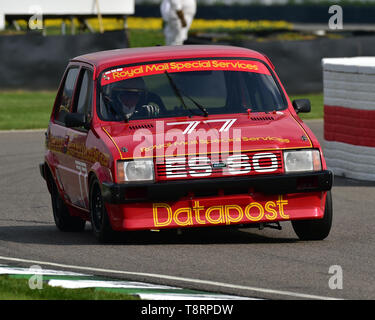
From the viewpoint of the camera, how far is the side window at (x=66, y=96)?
11.5m

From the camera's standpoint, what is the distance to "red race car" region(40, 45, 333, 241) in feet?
31.2

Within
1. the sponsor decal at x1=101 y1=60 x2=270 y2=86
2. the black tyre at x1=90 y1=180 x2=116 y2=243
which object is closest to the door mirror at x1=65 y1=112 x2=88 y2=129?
the sponsor decal at x1=101 y1=60 x2=270 y2=86

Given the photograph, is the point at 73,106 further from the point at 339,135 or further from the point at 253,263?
the point at 339,135

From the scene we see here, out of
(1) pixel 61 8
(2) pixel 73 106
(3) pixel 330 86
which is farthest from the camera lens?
(1) pixel 61 8

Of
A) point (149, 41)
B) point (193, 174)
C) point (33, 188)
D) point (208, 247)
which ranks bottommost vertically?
point (149, 41)

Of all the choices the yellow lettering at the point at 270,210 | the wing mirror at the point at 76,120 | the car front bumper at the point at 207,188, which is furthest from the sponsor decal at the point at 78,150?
the yellow lettering at the point at 270,210

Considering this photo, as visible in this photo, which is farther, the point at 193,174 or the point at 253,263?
the point at 193,174

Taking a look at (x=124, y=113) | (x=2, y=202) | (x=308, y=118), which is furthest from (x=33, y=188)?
(x=308, y=118)

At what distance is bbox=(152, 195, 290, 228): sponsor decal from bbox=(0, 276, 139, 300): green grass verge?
5.66 ft

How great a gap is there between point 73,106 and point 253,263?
3150mm

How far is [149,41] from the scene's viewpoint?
3862 cm

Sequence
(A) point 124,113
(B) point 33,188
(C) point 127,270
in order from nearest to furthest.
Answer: (C) point 127,270 → (A) point 124,113 → (B) point 33,188

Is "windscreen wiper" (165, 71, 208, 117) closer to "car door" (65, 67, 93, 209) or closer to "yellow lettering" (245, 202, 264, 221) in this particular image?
"car door" (65, 67, 93, 209)

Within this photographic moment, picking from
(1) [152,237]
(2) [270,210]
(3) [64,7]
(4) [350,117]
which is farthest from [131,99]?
(3) [64,7]
